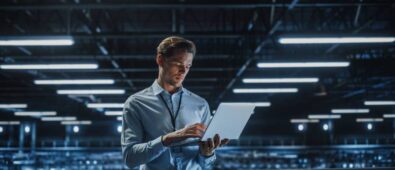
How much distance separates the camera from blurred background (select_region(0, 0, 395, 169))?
10.7 m

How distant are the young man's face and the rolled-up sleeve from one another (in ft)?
0.51

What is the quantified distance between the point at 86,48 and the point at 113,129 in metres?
23.5

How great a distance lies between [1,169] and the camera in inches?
386

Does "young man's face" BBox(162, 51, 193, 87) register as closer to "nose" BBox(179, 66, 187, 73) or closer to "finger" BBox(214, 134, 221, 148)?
"nose" BBox(179, 66, 187, 73)

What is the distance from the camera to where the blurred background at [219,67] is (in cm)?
1074

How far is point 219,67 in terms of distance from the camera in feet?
59.8

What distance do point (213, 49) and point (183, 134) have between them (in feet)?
49.7

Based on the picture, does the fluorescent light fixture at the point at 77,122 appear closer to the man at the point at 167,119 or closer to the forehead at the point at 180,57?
the man at the point at 167,119

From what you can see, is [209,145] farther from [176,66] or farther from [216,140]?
[176,66]

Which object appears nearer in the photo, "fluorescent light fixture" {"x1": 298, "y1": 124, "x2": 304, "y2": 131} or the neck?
the neck

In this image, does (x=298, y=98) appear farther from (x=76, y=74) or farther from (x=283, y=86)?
(x=76, y=74)

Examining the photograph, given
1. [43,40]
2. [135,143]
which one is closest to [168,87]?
[135,143]

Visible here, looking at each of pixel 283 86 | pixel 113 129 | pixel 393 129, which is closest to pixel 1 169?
pixel 283 86

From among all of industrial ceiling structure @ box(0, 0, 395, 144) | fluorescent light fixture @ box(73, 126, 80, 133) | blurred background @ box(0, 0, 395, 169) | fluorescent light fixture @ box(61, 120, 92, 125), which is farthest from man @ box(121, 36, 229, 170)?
fluorescent light fixture @ box(73, 126, 80, 133)
